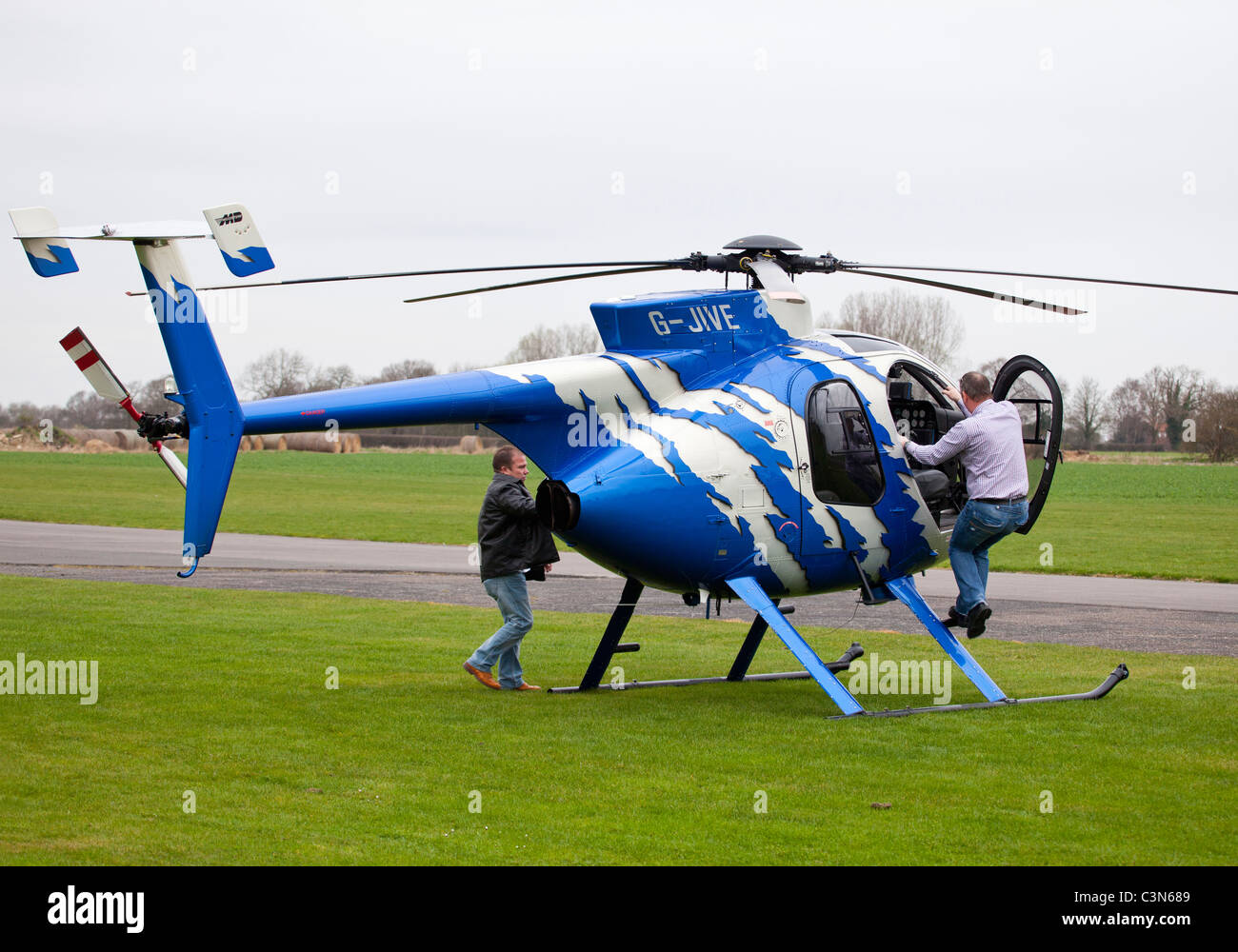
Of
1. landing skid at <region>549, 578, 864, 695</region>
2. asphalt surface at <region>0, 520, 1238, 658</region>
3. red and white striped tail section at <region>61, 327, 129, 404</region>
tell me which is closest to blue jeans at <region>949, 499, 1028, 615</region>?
landing skid at <region>549, 578, 864, 695</region>

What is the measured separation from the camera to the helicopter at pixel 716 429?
426 inches

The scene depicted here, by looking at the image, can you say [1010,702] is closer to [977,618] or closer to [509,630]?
[977,618]

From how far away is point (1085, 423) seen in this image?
117812mm

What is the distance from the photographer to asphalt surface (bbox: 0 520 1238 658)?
55.2 feet

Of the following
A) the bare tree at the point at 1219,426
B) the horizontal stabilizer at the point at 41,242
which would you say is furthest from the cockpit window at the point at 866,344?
the bare tree at the point at 1219,426

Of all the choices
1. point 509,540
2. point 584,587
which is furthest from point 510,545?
point 584,587

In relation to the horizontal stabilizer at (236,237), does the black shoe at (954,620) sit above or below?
below

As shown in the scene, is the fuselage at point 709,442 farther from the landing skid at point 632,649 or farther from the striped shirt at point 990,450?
the landing skid at point 632,649

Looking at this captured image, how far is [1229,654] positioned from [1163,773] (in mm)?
6642

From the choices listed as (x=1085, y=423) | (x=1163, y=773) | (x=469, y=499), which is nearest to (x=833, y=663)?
(x=1163, y=773)

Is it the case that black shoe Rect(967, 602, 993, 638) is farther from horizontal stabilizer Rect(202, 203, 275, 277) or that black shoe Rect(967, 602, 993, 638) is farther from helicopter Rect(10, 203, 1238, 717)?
horizontal stabilizer Rect(202, 203, 275, 277)

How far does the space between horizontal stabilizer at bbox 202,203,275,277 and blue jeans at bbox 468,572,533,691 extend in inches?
150

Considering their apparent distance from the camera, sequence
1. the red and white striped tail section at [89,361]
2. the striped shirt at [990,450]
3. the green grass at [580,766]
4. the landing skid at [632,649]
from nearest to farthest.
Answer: the green grass at [580,766]
the red and white striped tail section at [89,361]
the striped shirt at [990,450]
the landing skid at [632,649]

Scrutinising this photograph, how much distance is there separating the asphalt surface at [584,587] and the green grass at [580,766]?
Answer: 2342 mm
